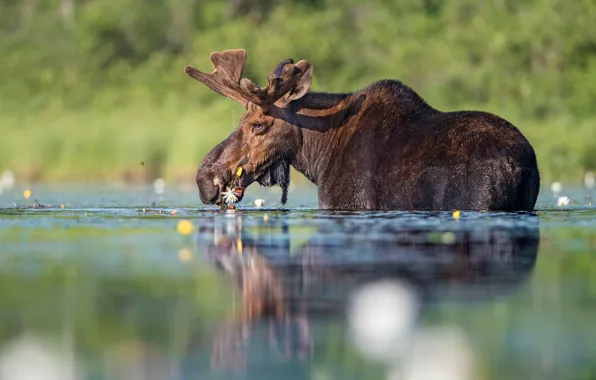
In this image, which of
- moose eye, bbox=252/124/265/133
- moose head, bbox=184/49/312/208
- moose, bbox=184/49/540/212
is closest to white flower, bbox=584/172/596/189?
moose, bbox=184/49/540/212

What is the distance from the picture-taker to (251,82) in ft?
45.0

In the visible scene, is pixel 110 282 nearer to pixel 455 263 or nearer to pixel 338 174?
pixel 455 263

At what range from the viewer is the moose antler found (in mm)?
13719

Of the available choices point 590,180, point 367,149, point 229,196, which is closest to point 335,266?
point 367,149

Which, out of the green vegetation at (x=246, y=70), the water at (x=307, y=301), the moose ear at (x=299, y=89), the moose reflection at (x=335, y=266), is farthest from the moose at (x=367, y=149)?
the green vegetation at (x=246, y=70)

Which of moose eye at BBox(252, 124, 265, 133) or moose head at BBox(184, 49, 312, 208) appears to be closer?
moose head at BBox(184, 49, 312, 208)

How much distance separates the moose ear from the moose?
12mm

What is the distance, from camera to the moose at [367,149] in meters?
12.5

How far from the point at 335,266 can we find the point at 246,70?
1350 inches

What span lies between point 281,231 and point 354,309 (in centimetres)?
477

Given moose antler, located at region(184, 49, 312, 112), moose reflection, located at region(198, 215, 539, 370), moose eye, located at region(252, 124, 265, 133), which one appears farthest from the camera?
moose eye, located at region(252, 124, 265, 133)

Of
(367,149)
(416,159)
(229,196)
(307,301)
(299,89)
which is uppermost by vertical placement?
(299,89)

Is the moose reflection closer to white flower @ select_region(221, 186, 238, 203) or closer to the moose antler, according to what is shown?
white flower @ select_region(221, 186, 238, 203)

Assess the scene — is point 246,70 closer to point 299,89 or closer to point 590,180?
point 590,180
